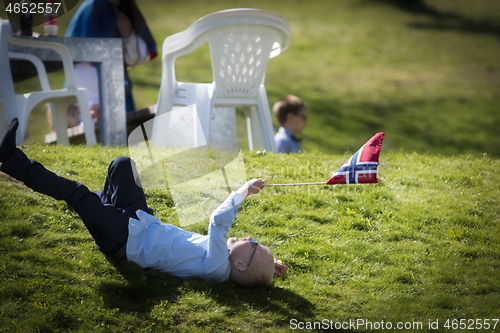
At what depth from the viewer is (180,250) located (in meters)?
2.98

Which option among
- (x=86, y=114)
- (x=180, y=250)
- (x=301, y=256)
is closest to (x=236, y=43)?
(x=86, y=114)

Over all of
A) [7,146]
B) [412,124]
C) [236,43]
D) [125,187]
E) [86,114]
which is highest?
[236,43]

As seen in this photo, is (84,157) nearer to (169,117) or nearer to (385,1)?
(169,117)

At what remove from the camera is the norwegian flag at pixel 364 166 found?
3086 mm

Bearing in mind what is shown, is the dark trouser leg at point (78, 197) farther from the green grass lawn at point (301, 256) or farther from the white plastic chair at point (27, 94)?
the white plastic chair at point (27, 94)

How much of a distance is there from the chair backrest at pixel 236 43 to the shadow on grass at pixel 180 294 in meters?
2.63

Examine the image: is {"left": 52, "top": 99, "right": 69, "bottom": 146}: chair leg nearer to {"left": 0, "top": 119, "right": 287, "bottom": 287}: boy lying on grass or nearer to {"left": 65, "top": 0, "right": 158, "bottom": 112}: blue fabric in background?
{"left": 65, "top": 0, "right": 158, "bottom": 112}: blue fabric in background

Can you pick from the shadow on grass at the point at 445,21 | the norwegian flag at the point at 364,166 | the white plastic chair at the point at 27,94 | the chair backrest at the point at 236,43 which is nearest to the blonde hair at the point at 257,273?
the norwegian flag at the point at 364,166

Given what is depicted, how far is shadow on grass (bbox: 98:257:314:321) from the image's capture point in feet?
8.79

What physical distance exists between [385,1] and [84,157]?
20858mm

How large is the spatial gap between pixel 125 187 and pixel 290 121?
11.1 ft

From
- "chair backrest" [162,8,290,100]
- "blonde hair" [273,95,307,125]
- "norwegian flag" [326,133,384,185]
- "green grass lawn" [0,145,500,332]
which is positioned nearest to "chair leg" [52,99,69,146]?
"green grass lawn" [0,145,500,332]

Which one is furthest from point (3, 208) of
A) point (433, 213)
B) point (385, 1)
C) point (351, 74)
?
point (385, 1)

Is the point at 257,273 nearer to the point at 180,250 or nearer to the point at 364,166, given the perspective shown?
the point at 180,250
